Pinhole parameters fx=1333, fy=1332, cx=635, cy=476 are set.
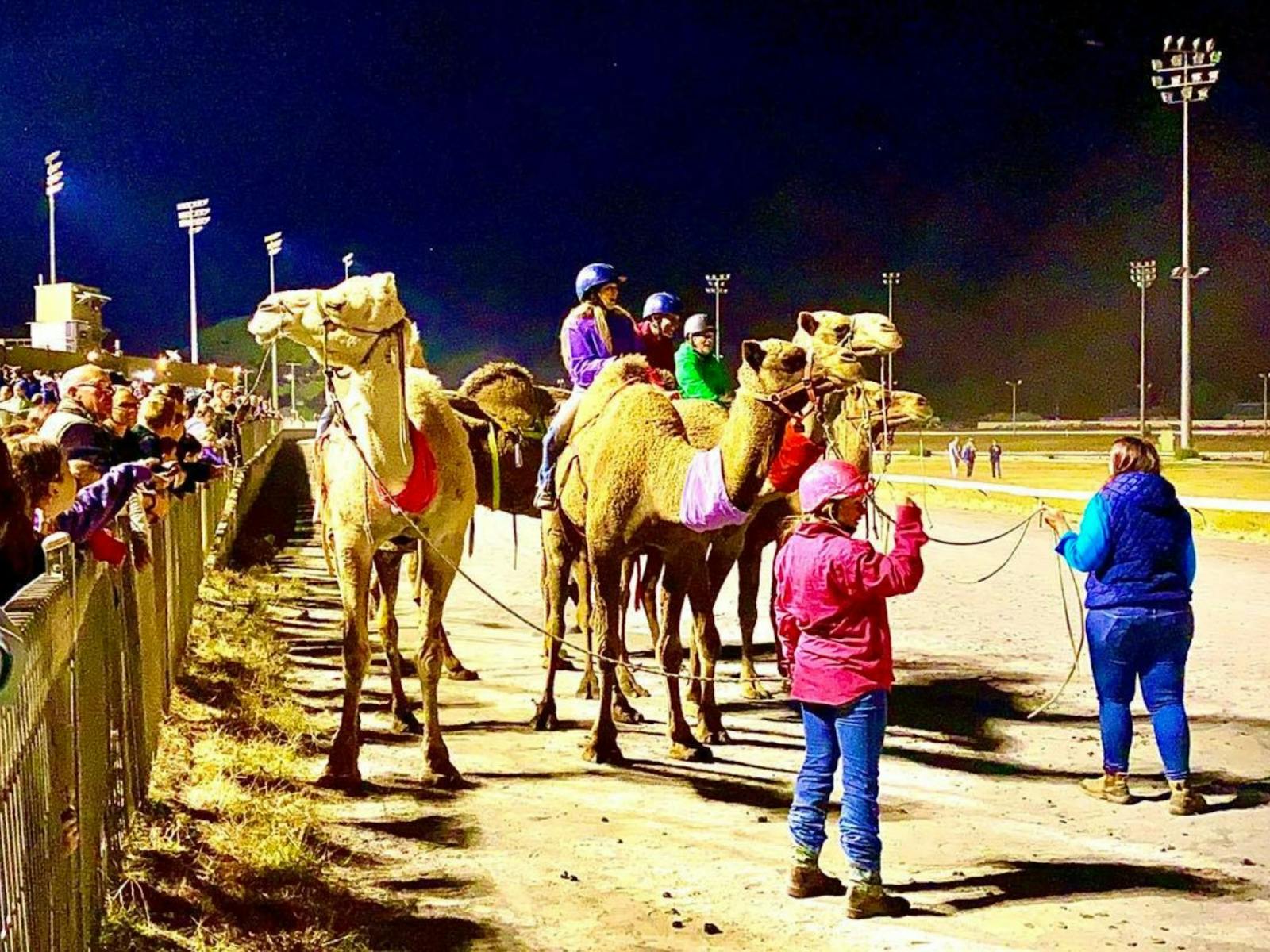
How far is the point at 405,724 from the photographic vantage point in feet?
31.8

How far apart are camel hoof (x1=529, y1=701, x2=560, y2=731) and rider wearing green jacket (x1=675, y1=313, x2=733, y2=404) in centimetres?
312

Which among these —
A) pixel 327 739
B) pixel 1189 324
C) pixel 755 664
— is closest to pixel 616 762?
pixel 327 739

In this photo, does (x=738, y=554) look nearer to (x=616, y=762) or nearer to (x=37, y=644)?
(x=616, y=762)

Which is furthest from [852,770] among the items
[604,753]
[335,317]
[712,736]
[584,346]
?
[584,346]

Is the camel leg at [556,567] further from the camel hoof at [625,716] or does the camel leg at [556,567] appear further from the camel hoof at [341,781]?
the camel hoof at [341,781]

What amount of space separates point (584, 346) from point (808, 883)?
18.0 feet

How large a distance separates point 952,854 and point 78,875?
4288 mm

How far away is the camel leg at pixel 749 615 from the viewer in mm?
11023

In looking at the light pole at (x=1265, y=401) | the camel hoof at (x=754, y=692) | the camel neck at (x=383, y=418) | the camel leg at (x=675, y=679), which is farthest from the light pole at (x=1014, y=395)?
the camel neck at (x=383, y=418)

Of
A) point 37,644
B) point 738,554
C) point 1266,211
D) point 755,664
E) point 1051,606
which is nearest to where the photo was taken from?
point 37,644

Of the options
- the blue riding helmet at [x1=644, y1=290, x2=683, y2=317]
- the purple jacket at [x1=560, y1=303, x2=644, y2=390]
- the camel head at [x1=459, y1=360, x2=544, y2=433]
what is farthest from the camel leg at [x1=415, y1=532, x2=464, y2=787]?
the camel head at [x1=459, y1=360, x2=544, y2=433]

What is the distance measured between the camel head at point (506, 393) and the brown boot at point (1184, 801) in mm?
7950

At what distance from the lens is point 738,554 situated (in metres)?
11.1

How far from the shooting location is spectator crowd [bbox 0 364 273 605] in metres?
4.62
